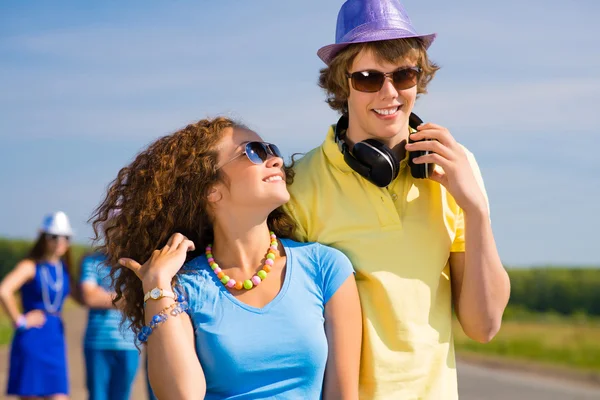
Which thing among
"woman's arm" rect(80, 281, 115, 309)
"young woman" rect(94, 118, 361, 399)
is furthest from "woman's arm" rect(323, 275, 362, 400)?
"woman's arm" rect(80, 281, 115, 309)

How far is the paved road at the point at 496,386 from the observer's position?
11461 millimetres

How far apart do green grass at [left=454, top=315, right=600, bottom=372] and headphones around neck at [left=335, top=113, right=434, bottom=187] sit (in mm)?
11012

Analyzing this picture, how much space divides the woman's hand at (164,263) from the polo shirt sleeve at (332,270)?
0.57 metres

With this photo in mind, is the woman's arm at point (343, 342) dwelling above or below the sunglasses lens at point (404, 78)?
below

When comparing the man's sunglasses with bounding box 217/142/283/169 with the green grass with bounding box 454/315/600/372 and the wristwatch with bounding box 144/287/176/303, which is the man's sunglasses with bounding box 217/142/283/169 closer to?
the wristwatch with bounding box 144/287/176/303

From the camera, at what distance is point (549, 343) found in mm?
16203

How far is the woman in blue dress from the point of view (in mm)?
8750

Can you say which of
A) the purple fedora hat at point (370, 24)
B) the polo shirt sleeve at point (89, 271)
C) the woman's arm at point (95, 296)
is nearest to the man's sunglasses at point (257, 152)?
the purple fedora hat at point (370, 24)

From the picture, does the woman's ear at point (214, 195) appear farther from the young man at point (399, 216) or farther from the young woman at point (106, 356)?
the young woman at point (106, 356)

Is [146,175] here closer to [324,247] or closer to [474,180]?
[324,247]

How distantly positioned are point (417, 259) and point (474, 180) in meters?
0.40

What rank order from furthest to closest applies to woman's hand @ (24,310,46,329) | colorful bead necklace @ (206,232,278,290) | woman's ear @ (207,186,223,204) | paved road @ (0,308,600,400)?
1. paved road @ (0,308,600,400)
2. woman's hand @ (24,310,46,329)
3. woman's ear @ (207,186,223,204)
4. colorful bead necklace @ (206,232,278,290)

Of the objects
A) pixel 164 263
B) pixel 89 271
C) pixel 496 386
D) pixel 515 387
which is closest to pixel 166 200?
pixel 164 263

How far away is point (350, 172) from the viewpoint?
343 centimetres
